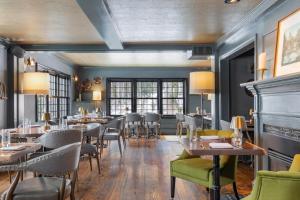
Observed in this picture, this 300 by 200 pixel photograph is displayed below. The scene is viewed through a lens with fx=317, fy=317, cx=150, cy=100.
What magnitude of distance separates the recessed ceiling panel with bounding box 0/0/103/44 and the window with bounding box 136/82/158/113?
602 centimetres

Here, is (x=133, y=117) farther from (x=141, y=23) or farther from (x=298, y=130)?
(x=298, y=130)

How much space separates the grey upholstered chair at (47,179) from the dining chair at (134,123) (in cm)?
728

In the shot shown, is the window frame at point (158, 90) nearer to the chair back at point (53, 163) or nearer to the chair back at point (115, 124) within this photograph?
the chair back at point (115, 124)

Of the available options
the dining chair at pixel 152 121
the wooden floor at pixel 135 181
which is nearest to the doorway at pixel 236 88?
the wooden floor at pixel 135 181

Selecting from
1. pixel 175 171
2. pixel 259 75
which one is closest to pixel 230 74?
pixel 259 75

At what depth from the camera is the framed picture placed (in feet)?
10.6

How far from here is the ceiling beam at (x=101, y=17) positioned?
377 centimetres

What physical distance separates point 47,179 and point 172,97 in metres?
9.99

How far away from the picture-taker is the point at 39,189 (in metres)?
2.47

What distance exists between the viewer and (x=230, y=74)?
21.6 feet

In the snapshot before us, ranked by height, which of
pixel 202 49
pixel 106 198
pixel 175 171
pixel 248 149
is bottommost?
pixel 106 198

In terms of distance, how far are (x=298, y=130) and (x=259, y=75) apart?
1499 millimetres

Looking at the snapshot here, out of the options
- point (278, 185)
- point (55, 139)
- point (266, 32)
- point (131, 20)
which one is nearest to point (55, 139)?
point (55, 139)

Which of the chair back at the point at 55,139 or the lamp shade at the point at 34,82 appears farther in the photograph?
the lamp shade at the point at 34,82
